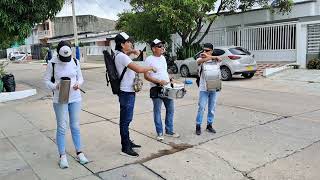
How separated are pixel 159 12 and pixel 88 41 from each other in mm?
23853

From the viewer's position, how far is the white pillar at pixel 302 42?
17.5 metres

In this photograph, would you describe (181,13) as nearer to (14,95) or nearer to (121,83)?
(14,95)

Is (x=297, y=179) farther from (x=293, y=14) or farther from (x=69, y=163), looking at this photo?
(x=293, y=14)

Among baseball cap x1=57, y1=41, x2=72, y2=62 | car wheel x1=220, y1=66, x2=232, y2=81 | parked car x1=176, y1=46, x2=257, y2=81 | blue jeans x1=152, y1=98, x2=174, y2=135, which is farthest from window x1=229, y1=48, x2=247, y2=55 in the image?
baseball cap x1=57, y1=41, x2=72, y2=62

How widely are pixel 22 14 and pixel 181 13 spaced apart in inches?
302

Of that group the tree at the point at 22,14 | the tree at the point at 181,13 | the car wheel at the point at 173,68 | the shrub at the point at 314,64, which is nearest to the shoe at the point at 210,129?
the tree at the point at 22,14

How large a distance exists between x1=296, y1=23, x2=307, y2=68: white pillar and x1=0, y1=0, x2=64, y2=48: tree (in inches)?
433

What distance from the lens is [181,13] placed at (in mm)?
17234

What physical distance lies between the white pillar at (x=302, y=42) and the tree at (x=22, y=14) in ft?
36.1

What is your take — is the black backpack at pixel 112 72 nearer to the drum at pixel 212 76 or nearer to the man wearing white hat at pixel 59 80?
the man wearing white hat at pixel 59 80

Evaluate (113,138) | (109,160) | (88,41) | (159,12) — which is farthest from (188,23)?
(88,41)

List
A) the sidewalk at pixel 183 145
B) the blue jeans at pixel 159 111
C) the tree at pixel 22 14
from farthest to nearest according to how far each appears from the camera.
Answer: the tree at pixel 22 14
the blue jeans at pixel 159 111
the sidewalk at pixel 183 145

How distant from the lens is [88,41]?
40031 millimetres

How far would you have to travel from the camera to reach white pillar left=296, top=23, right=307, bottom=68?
57.4 feet
